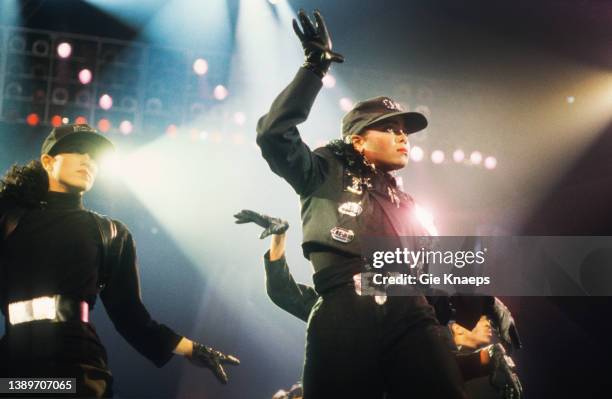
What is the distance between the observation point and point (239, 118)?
7676 millimetres

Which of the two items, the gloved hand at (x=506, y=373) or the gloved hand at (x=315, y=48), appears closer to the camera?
the gloved hand at (x=315, y=48)

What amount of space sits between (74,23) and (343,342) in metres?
6.15

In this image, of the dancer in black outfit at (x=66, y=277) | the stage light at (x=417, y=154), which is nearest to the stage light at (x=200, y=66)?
the stage light at (x=417, y=154)

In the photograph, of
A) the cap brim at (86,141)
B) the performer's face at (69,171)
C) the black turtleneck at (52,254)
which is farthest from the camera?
the cap brim at (86,141)

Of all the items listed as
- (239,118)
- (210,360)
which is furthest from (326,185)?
(239,118)

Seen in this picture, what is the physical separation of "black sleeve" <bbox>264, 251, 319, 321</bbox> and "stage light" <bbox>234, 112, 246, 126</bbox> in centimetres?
380

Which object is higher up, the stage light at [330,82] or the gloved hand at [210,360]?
the stage light at [330,82]

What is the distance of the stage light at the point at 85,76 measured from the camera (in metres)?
7.27

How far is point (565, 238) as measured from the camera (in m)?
8.29

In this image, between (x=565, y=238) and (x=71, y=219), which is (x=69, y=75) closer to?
(x=71, y=219)

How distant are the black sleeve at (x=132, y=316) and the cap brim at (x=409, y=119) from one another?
161 cm

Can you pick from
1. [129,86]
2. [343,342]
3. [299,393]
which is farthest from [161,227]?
[343,342]

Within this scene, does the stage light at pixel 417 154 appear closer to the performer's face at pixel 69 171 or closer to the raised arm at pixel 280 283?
the raised arm at pixel 280 283

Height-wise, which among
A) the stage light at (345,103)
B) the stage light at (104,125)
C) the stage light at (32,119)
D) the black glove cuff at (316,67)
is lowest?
the black glove cuff at (316,67)
